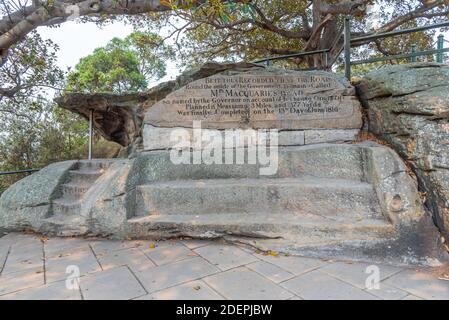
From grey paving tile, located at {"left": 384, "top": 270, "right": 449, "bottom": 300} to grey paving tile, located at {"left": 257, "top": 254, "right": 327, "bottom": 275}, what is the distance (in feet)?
2.02

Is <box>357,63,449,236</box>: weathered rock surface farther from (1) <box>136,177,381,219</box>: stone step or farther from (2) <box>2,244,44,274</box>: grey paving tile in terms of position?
(2) <box>2,244,44,274</box>: grey paving tile

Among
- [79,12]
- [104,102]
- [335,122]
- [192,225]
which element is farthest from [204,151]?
Answer: [79,12]

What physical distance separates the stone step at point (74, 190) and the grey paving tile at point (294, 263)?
2829 mm

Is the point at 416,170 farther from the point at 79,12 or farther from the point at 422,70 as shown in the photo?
the point at 79,12

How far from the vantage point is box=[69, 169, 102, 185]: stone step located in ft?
13.9

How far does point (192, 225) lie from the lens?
10.8 feet

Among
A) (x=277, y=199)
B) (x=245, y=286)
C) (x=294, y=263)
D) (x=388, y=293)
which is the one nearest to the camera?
(x=388, y=293)

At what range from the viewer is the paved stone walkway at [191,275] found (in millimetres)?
2143

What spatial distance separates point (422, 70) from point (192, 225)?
11.5 feet

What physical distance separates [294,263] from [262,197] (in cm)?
96

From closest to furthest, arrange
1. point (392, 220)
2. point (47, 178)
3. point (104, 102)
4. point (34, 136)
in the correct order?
point (392, 220) < point (47, 178) < point (104, 102) < point (34, 136)

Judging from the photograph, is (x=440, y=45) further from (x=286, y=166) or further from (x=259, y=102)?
(x=286, y=166)

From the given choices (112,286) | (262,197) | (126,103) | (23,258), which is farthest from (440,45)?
(23,258)

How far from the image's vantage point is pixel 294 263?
2.65 meters
